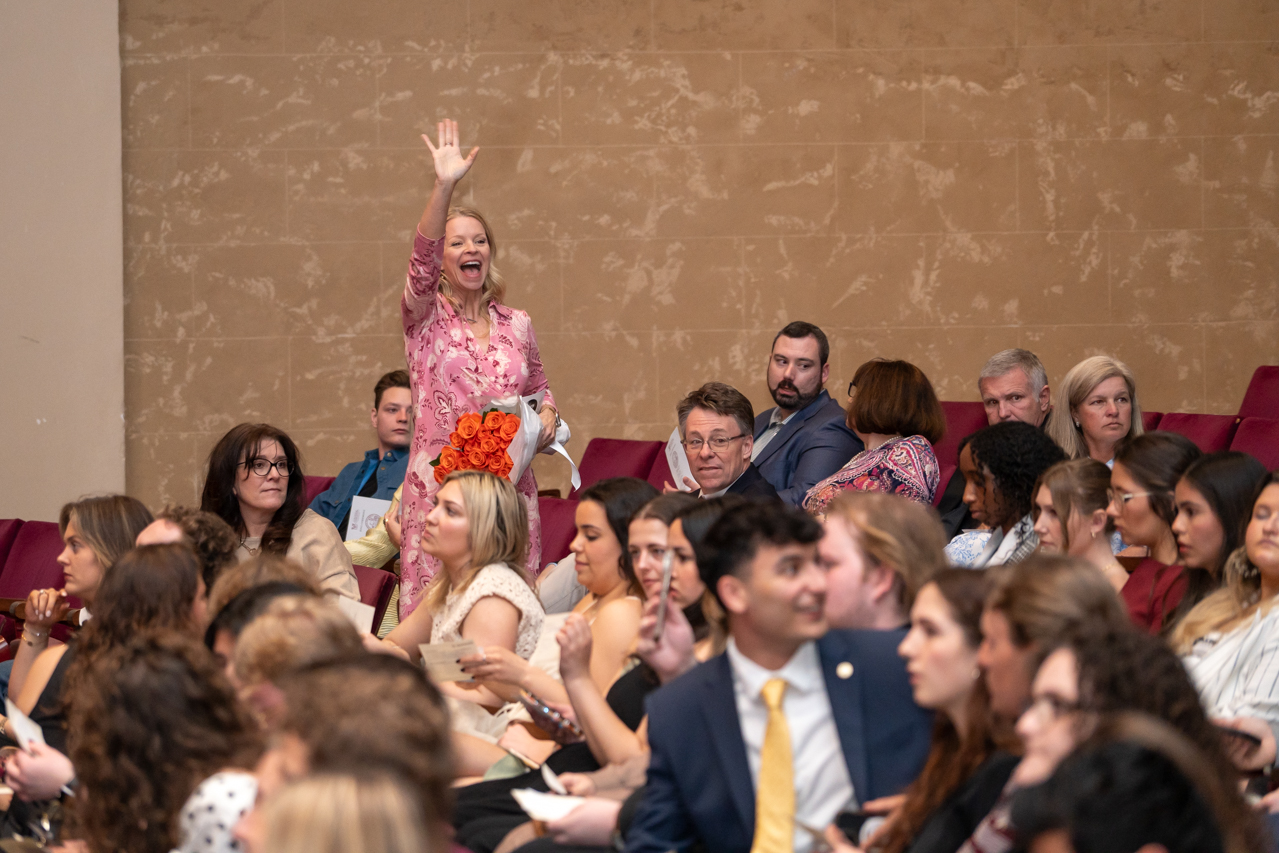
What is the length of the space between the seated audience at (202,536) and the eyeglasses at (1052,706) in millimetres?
2197

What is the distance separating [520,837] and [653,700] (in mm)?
583

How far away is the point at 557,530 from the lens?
4672 millimetres

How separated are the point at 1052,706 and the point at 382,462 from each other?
4.30m

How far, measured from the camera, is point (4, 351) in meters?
6.46

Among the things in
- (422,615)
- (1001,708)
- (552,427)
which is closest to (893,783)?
(1001,708)

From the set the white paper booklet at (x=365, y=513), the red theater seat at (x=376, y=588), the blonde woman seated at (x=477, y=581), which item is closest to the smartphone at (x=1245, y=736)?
the blonde woman seated at (x=477, y=581)

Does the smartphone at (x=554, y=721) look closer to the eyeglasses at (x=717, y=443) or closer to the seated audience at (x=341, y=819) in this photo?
the seated audience at (x=341, y=819)

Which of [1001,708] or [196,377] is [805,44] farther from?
[1001,708]

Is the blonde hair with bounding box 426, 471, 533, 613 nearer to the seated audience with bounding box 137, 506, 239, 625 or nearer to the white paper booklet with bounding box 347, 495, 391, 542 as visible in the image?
the seated audience with bounding box 137, 506, 239, 625

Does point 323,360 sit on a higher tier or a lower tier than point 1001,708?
higher

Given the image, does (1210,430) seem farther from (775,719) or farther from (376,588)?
(775,719)

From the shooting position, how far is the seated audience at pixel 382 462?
5609mm

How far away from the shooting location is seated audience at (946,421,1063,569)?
369 cm

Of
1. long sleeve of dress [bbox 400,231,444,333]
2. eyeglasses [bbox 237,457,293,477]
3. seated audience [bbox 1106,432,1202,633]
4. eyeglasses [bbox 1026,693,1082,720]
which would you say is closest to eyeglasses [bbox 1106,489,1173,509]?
seated audience [bbox 1106,432,1202,633]
